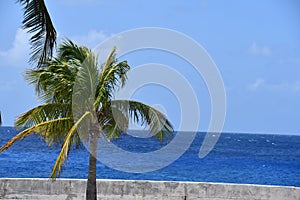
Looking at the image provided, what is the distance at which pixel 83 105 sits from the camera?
462 inches

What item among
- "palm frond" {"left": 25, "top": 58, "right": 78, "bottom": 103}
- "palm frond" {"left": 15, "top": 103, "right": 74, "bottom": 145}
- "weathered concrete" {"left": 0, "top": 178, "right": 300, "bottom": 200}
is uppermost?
"palm frond" {"left": 25, "top": 58, "right": 78, "bottom": 103}

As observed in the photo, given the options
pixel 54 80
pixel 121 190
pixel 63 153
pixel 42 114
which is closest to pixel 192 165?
pixel 121 190

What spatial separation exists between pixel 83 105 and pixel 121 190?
273cm

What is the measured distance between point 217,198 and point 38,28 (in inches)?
255

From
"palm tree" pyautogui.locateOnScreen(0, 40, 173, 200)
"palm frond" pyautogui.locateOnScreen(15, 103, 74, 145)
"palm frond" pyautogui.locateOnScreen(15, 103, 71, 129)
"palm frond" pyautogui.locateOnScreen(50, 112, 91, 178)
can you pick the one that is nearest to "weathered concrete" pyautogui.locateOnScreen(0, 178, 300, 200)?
"palm tree" pyautogui.locateOnScreen(0, 40, 173, 200)

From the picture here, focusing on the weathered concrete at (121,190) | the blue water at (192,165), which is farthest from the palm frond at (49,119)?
the blue water at (192,165)

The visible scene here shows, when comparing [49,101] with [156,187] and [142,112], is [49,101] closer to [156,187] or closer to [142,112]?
[142,112]

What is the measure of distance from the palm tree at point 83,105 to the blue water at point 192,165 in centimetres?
3572

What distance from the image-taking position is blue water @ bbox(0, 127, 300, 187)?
49.8m

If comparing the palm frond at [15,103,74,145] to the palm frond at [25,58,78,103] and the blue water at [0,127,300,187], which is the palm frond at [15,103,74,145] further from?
the blue water at [0,127,300,187]

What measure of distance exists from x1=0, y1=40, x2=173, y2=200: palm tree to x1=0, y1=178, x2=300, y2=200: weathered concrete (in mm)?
1329

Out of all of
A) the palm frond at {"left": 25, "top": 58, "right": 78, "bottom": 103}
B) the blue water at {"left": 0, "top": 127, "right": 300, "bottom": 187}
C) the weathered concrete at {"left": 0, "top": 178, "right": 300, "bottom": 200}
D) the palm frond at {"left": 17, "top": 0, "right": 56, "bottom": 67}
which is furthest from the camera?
the blue water at {"left": 0, "top": 127, "right": 300, "bottom": 187}

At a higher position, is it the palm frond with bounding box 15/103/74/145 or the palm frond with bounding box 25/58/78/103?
the palm frond with bounding box 25/58/78/103

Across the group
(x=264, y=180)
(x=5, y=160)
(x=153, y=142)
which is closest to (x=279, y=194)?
(x=264, y=180)
